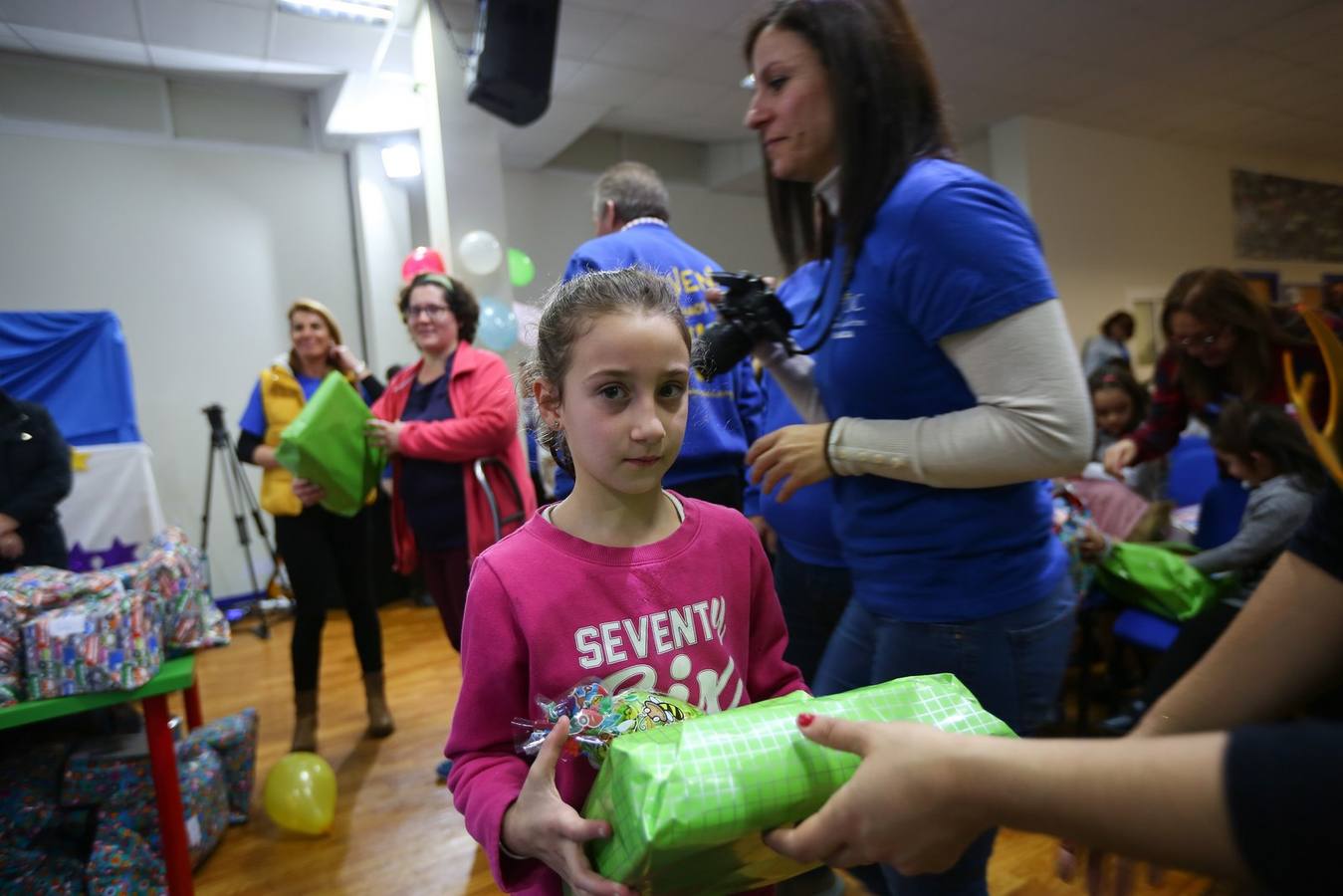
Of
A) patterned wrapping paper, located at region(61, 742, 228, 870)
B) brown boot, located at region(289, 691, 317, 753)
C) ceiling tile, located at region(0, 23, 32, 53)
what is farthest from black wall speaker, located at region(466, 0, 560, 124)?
patterned wrapping paper, located at region(61, 742, 228, 870)

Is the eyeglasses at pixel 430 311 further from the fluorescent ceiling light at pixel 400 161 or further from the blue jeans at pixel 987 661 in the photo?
→ the fluorescent ceiling light at pixel 400 161

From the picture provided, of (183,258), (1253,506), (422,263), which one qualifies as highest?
(183,258)

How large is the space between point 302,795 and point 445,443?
45.3 inches

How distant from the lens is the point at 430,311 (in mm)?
2395

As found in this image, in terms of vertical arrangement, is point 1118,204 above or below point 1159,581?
above

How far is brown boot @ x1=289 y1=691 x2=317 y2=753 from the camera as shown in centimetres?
270

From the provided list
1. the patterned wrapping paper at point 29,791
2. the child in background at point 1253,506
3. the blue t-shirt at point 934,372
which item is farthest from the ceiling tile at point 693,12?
the patterned wrapping paper at point 29,791

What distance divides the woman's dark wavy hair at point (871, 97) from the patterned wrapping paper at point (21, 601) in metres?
1.94

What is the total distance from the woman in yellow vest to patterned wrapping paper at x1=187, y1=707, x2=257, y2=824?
0.23m

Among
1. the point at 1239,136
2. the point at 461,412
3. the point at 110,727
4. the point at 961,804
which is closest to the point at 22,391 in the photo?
the point at 110,727

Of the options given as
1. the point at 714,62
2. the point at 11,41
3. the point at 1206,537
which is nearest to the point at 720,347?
the point at 1206,537

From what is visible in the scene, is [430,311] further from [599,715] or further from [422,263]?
[599,715]

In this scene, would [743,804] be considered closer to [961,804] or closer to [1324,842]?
[961,804]

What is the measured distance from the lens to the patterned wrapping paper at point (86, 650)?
68.9 inches
